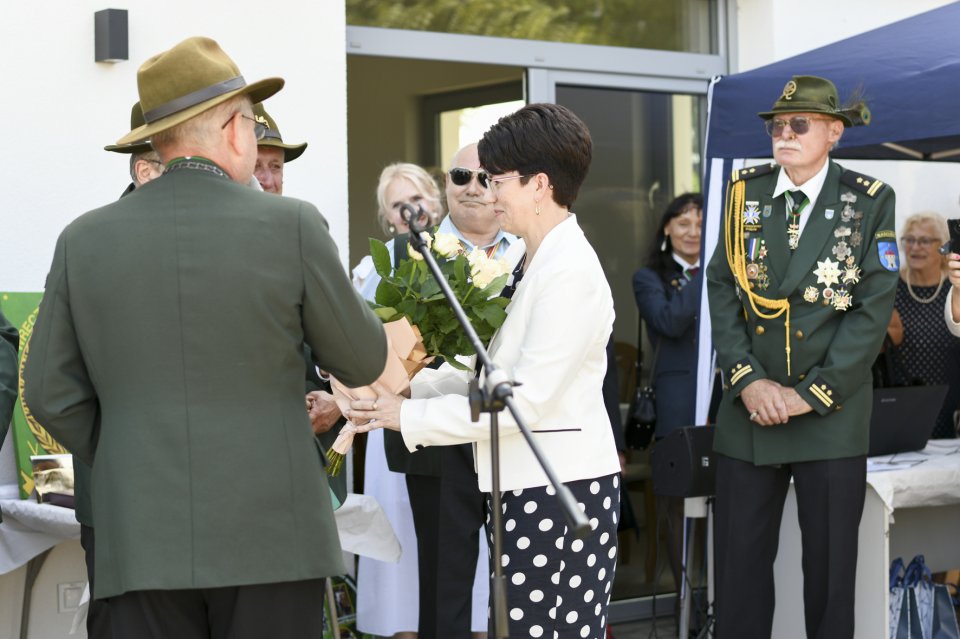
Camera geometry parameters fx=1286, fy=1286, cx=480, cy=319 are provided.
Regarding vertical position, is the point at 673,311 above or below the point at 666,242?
below

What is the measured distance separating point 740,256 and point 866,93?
2.52ft

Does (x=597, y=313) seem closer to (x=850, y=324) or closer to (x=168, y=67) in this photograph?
(x=168, y=67)

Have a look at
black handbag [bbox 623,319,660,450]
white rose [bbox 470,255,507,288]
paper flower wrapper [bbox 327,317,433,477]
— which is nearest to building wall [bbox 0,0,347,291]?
black handbag [bbox 623,319,660,450]

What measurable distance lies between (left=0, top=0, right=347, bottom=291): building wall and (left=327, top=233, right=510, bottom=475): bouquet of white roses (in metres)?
1.90

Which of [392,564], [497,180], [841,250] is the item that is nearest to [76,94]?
[392,564]

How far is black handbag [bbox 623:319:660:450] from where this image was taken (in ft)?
18.2

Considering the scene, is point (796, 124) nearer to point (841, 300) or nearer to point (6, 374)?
point (841, 300)

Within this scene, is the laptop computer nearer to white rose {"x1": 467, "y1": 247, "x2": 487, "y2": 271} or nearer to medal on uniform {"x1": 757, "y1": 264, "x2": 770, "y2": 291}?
medal on uniform {"x1": 757, "y1": 264, "x2": 770, "y2": 291}

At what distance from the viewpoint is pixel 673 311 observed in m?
5.45

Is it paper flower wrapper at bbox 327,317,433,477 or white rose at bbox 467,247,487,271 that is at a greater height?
white rose at bbox 467,247,487,271

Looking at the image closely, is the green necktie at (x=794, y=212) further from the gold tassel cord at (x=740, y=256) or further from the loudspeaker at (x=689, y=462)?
the loudspeaker at (x=689, y=462)

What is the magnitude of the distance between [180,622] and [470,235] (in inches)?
94.5

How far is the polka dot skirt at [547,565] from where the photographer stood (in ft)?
9.14

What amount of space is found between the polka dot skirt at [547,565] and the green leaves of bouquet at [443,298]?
376 mm
